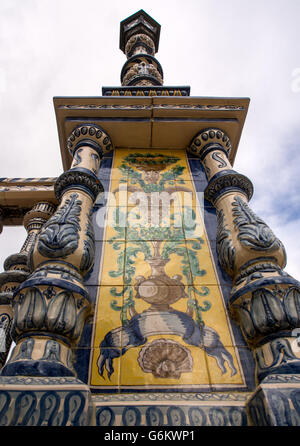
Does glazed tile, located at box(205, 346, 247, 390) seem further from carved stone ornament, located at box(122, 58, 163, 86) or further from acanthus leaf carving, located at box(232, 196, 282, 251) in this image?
carved stone ornament, located at box(122, 58, 163, 86)

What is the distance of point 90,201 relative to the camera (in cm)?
351

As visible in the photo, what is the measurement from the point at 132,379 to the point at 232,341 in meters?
0.88

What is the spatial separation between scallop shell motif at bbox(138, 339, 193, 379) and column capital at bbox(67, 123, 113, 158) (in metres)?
2.90

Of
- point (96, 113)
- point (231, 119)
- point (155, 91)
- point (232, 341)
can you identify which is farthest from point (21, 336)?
point (155, 91)

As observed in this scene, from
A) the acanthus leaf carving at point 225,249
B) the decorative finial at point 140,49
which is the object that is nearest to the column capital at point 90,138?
the acanthus leaf carving at point 225,249

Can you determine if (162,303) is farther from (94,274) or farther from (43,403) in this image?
(43,403)

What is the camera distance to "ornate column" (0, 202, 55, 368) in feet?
13.8

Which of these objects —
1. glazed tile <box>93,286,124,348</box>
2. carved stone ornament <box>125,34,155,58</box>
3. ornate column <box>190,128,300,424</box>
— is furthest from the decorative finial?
glazed tile <box>93,286,124,348</box>

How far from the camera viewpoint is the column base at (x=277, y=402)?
5.66ft

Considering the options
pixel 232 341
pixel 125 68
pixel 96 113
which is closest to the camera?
pixel 232 341

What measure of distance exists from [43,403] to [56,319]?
0.59 meters

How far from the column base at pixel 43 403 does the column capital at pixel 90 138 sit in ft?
10.6

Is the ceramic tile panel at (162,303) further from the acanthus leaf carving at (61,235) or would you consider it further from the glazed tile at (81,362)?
the acanthus leaf carving at (61,235)
